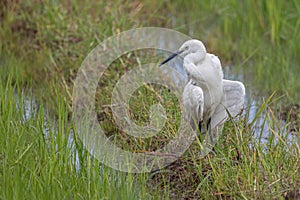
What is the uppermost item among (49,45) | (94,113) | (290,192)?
(49,45)

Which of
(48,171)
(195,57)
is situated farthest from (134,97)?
(48,171)

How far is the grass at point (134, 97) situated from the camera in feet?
12.8

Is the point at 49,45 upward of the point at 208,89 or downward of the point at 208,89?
upward

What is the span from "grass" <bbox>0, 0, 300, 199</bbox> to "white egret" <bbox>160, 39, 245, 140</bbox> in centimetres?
13

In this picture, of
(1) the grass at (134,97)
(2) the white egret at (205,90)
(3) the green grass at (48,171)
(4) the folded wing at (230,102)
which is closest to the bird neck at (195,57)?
(2) the white egret at (205,90)

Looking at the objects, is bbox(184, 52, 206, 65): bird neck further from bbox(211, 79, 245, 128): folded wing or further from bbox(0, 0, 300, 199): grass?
bbox(0, 0, 300, 199): grass

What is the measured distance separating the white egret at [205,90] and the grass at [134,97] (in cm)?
13

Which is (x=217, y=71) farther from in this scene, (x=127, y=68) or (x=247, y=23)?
(x=247, y=23)

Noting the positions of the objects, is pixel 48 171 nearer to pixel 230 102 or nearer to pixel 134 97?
pixel 230 102

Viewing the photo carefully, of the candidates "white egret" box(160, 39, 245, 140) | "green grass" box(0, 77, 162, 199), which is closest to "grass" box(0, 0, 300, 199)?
"green grass" box(0, 77, 162, 199)

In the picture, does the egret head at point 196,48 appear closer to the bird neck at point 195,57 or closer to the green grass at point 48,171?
the bird neck at point 195,57

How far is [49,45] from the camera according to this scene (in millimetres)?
6750

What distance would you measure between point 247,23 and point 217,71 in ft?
10.4

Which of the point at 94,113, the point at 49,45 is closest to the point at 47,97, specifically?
the point at 94,113
